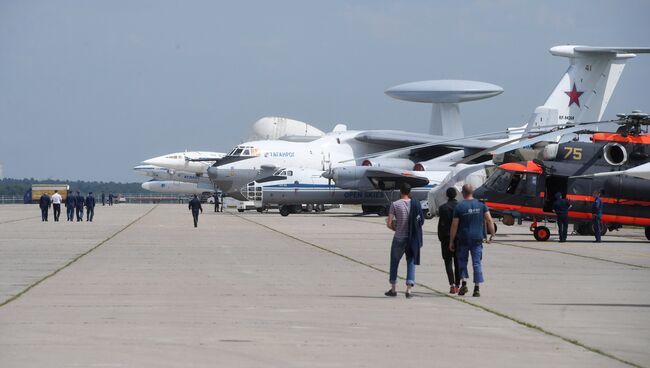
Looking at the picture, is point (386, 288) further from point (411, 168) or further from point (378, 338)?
point (411, 168)

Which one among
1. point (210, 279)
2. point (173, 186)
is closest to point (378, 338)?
point (210, 279)

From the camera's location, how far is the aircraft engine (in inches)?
1206

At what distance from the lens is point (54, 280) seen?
17641 millimetres

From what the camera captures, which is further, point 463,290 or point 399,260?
point 463,290

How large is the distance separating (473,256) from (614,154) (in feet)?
53.4

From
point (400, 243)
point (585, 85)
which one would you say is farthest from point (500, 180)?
point (585, 85)

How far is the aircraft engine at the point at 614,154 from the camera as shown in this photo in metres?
30.6

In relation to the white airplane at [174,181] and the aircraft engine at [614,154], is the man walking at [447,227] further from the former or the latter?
the white airplane at [174,181]

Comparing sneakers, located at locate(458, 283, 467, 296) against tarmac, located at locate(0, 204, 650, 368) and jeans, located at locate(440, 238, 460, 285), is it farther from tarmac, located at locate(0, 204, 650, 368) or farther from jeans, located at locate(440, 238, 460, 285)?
tarmac, located at locate(0, 204, 650, 368)

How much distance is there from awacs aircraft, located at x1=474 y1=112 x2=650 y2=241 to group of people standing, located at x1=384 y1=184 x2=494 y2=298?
14530mm

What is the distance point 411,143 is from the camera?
6369 centimetres

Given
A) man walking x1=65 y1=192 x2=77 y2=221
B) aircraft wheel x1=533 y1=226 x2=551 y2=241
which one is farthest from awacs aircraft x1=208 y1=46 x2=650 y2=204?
aircraft wheel x1=533 y1=226 x2=551 y2=241

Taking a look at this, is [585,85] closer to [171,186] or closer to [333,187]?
[333,187]

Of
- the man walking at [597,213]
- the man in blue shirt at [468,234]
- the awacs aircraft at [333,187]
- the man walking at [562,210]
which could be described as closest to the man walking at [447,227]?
the man in blue shirt at [468,234]
